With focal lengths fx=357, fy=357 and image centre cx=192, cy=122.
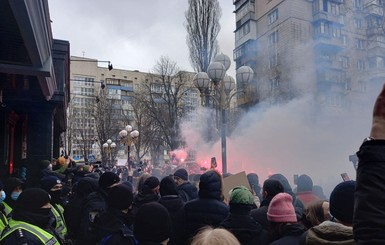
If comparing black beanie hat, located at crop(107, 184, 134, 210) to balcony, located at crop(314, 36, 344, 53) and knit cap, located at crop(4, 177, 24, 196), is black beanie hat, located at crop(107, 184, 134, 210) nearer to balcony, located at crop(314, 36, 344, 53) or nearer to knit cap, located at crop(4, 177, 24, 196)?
knit cap, located at crop(4, 177, 24, 196)

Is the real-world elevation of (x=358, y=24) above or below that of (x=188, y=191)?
above

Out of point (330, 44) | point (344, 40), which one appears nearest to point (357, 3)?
point (344, 40)

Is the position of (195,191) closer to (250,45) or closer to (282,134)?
(282,134)

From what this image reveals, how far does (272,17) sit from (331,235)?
97.0ft

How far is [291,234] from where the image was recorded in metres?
3.22

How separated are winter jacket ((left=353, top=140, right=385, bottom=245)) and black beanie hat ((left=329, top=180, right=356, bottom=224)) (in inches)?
47.9

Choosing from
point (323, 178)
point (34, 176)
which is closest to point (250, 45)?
point (323, 178)

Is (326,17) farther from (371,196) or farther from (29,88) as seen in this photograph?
(371,196)

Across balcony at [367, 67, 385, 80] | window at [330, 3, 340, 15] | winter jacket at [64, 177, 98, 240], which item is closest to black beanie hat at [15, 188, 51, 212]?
winter jacket at [64, 177, 98, 240]

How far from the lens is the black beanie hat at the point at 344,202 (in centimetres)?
232

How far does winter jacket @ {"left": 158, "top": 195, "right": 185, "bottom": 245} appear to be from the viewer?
4.32m

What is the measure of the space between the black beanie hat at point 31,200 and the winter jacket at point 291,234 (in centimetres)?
216

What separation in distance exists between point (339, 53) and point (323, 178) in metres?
8.96

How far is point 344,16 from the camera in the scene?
2377cm
